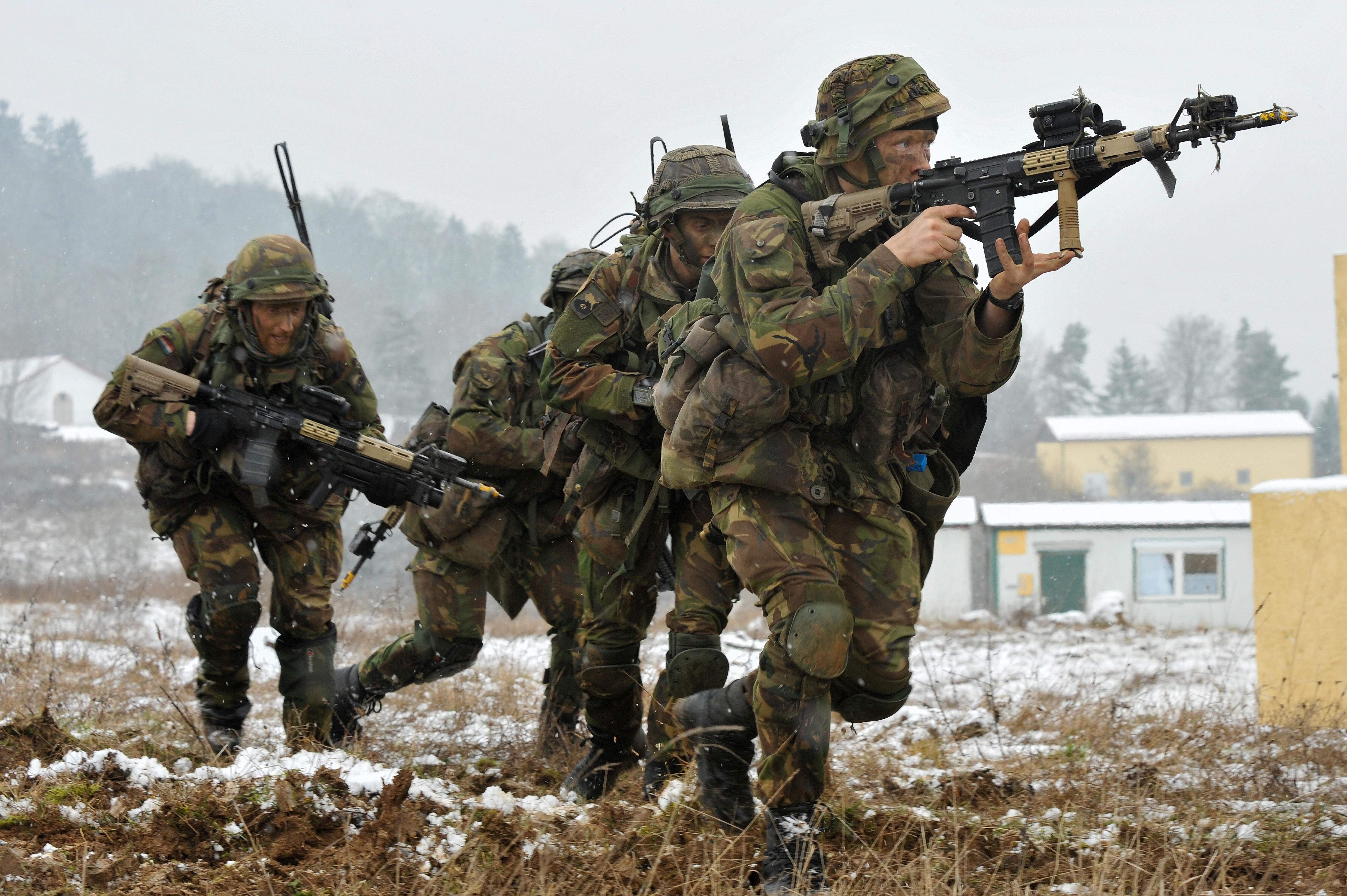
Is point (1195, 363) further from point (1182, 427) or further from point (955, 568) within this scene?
point (955, 568)

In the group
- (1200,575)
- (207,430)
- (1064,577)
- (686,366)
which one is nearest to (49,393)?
(1064,577)

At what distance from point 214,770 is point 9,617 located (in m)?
13.1

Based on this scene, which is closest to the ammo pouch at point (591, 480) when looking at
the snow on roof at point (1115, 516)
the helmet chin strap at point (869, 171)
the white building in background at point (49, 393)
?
the helmet chin strap at point (869, 171)

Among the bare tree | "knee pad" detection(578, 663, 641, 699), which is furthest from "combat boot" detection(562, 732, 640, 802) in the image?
the bare tree

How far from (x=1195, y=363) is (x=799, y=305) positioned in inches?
2488

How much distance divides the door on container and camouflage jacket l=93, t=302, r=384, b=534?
2475cm

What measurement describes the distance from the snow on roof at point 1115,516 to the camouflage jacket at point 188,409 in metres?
24.1

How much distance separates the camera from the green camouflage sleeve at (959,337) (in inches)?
131

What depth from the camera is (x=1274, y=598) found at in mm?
6332

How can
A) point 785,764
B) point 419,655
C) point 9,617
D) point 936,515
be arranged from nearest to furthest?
1. point 785,764
2. point 936,515
3. point 419,655
4. point 9,617

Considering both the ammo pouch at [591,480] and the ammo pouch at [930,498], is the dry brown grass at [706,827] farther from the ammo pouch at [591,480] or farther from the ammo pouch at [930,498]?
the ammo pouch at [591,480]

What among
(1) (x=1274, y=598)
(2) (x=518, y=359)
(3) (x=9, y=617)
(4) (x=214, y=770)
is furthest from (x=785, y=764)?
(3) (x=9, y=617)

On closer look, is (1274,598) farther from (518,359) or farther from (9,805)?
(9,805)

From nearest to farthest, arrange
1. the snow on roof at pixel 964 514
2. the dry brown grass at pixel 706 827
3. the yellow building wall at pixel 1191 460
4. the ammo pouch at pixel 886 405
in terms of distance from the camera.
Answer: the dry brown grass at pixel 706 827 → the ammo pouch at pixel 886 405 → the snow on roof at pixel 964 514 → the yellow building wall at pixel 1191 460
